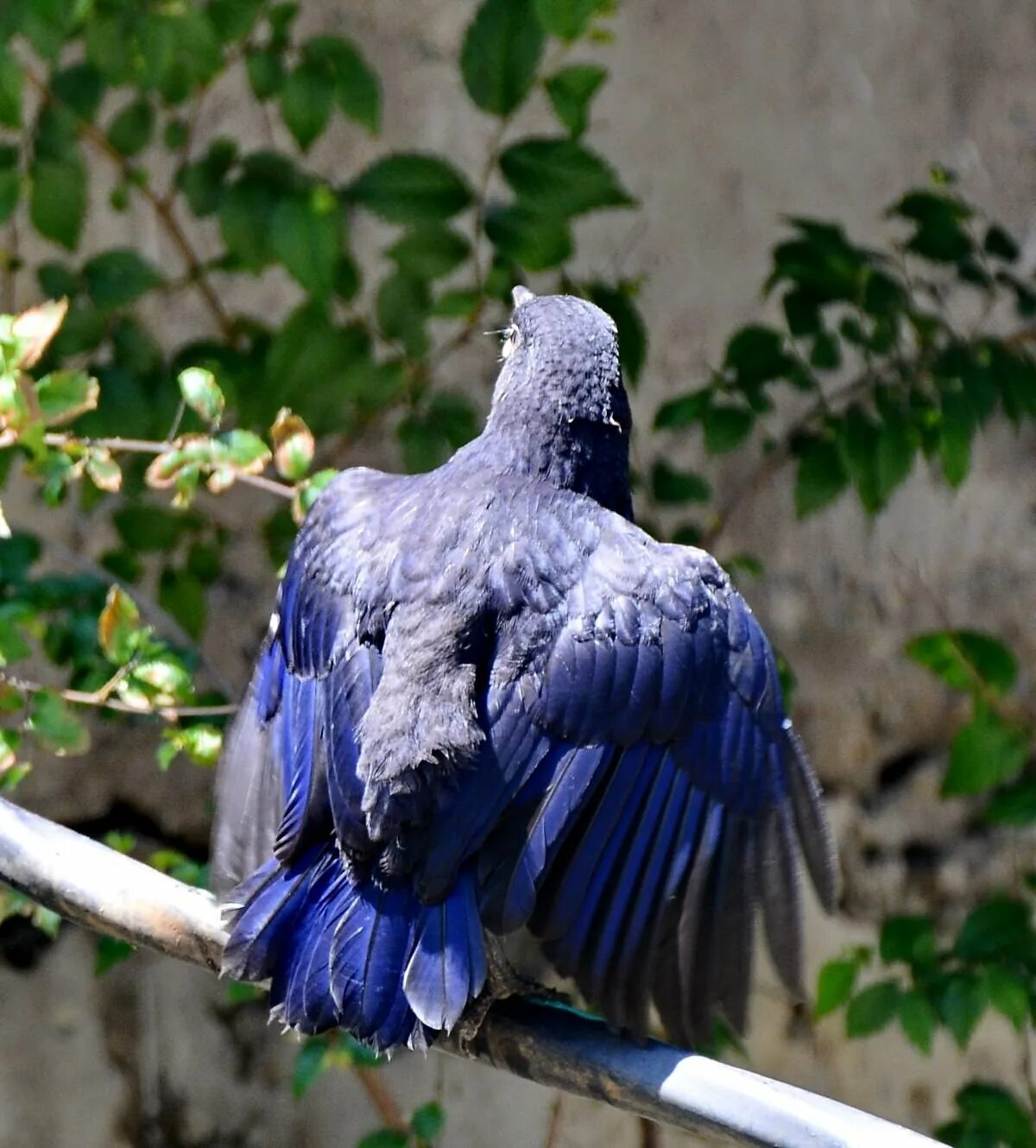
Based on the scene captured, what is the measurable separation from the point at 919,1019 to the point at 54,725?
1.33 meters

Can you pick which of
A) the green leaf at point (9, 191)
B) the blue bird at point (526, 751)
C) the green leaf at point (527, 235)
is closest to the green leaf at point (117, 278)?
the green leaf at point (9, 191)

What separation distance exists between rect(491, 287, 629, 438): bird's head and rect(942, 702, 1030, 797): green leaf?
98 cm

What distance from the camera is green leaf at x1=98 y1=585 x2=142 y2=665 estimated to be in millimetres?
2119

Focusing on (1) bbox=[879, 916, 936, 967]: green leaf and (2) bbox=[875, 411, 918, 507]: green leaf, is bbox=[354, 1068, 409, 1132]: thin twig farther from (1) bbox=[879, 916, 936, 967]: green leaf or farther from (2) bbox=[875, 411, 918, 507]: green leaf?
(2) bbox=[875, 411, 918, 507]: green leaf

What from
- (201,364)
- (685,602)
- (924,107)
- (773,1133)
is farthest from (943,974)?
(924,107)

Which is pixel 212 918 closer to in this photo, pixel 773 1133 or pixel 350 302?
pixel 773 1133

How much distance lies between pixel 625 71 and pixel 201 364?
3.74 feet

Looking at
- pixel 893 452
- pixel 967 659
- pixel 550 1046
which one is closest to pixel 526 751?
pixel 550 1046

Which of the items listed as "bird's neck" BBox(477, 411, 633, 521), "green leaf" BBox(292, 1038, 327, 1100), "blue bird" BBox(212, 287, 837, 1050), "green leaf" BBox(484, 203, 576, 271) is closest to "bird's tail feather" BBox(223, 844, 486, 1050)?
"blue bird" BBox(212, 287, 837, 1050)

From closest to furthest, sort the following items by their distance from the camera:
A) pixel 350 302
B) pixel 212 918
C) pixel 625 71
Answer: pixel 212 918
pixel 350 302
pixel 625 71

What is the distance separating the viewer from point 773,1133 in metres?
1.53

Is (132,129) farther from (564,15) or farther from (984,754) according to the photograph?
(984,754)

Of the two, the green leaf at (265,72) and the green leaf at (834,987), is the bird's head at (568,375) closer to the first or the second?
the green leaf at (265,72)

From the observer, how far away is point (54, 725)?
212 cm
